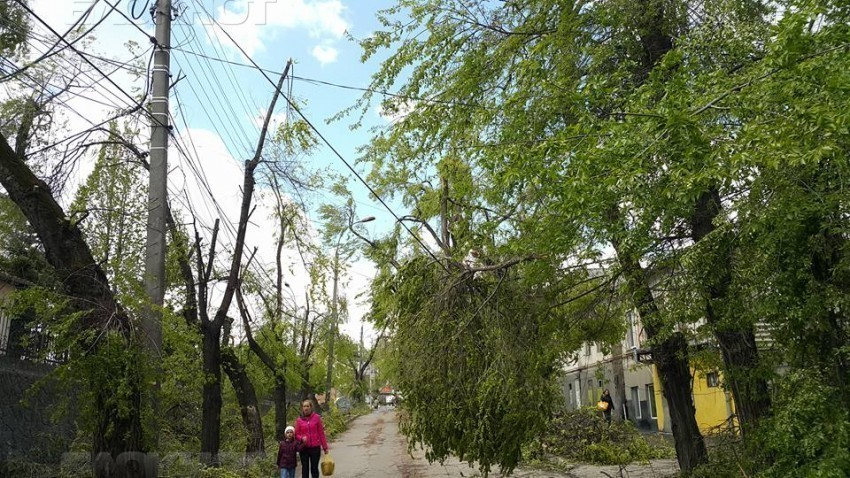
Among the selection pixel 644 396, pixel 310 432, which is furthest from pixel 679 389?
pixel 644 396

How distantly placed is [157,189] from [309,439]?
5.26m

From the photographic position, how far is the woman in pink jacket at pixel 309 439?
11.7 metres

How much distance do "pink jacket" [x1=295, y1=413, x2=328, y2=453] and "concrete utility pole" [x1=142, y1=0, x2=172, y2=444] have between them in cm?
346

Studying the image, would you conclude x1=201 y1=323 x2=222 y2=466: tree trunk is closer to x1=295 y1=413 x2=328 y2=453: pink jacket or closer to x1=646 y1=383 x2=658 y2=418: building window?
x1=295 y1=413 x2=328 y2=453: pink jacket

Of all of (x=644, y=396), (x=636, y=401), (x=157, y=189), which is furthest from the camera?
(x=636, y=401)

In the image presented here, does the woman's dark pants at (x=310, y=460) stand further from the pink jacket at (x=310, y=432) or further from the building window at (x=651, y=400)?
the building window at (x=651, y=400)

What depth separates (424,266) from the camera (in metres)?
9.66

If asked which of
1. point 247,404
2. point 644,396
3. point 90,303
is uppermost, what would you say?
point 90,303

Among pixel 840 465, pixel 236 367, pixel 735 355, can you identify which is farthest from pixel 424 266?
pixel 236 367

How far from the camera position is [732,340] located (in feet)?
30.1

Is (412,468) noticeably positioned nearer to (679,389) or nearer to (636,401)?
(679,389)

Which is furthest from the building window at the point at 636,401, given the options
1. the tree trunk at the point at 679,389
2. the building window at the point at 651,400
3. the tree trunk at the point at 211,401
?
the tree trunk at the point at 211,401

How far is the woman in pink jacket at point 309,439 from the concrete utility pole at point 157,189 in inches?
136

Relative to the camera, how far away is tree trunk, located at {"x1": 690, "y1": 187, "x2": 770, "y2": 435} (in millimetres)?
8125
